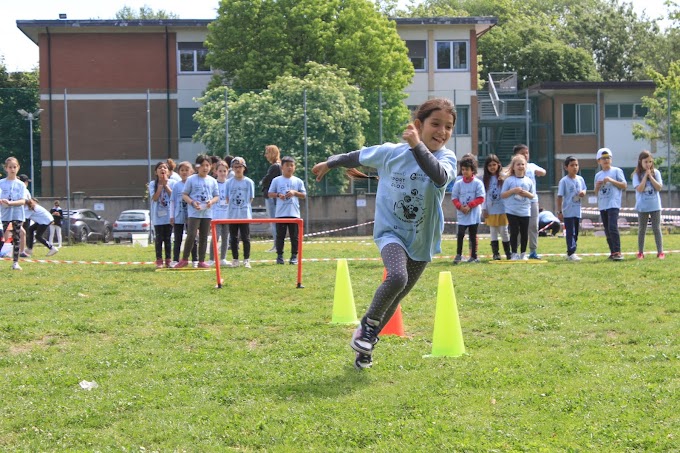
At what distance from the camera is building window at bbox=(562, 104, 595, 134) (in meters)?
46.1

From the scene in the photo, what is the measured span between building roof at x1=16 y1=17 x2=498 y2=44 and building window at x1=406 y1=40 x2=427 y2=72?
3.63 feet

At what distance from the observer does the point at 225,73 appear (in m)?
49.2

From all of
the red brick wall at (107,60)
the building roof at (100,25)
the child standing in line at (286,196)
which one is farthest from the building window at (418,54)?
the child standing in line at (286,196)

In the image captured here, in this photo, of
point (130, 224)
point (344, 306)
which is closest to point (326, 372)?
point (344, 306)

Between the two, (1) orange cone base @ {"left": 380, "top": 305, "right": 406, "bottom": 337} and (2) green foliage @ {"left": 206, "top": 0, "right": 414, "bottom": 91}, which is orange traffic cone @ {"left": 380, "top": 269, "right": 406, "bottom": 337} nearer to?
(1) orange cone base @ {"left": 380, "top": 305, "right": 406, "bottom": 337}

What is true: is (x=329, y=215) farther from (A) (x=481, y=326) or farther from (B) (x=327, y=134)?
(A) (x=481, y=326)

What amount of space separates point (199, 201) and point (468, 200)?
449 centimetres

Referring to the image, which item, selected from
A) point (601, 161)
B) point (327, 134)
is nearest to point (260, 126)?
point (327, 134)

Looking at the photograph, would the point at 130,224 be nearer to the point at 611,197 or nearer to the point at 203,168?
the point at 203,168

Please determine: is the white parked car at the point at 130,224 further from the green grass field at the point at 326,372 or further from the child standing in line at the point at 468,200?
the green grass field at the point at 326,372

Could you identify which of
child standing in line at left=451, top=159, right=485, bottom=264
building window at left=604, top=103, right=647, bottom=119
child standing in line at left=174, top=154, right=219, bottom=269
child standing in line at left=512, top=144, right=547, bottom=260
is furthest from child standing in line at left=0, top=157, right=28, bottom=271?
building window at left=604, top=103, right=647, bottom=119

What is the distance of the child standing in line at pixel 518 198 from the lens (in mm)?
16688

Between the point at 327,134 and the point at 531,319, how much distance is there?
27892mm

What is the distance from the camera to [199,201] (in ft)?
53.7
